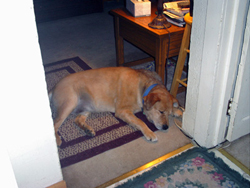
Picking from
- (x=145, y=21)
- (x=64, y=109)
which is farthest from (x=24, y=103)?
(x=145, y=21)

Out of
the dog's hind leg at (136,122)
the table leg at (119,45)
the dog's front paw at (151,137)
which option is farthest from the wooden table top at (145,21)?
the dog's front paw at (151,137)

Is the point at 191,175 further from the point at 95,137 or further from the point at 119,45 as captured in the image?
the point at 119,45

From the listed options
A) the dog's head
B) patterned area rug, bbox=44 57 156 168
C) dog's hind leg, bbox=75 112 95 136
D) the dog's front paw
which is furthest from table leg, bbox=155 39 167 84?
dog's hind leg, bbox=75 112 95 136

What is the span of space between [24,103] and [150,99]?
1142mm

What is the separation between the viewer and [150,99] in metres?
2.24

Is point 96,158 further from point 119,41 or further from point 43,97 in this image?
point 119,41

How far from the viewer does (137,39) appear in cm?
295

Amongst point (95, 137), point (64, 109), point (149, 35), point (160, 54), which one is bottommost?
point (95, 137)

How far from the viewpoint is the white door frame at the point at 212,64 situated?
1650 mm

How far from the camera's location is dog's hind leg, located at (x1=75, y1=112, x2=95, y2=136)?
2.32 meters

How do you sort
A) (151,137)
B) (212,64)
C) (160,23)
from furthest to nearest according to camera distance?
(160,23) < (151,137) < (212,64)

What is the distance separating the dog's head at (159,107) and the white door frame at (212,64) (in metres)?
0.18

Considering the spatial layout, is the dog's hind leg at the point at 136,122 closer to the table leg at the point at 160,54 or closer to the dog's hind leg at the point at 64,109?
the dog's hind leg at the point at 64,109

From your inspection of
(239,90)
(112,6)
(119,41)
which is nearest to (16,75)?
(239,90)
